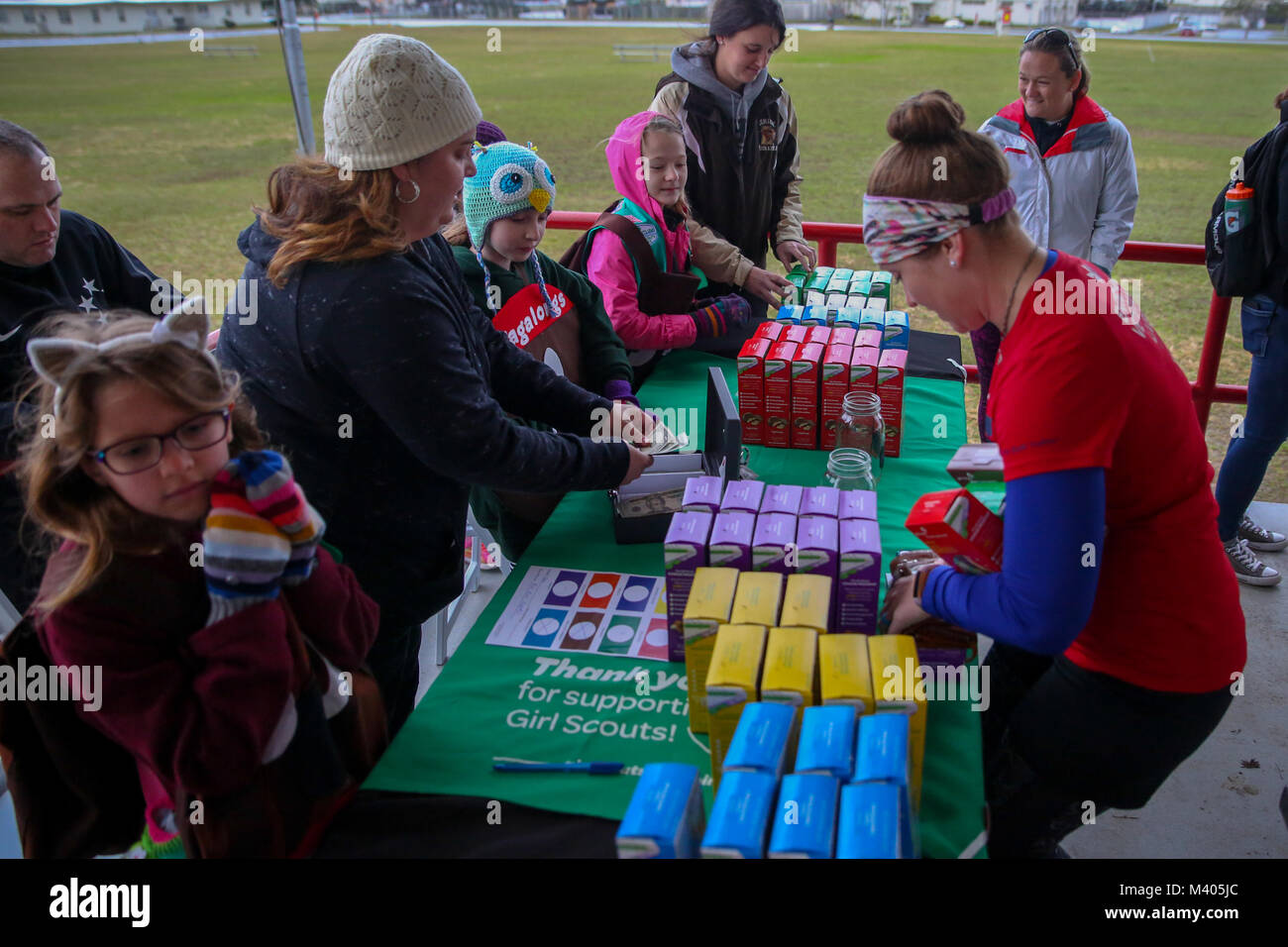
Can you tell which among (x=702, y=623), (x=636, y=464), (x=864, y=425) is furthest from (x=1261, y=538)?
(x=702, y=623)

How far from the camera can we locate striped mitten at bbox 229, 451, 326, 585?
1.47 metres

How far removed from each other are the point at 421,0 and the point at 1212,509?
19129 mm

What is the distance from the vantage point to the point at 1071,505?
132 cm

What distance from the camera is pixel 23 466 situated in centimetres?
154

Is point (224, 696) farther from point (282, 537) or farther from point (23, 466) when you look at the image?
point (23, 466)

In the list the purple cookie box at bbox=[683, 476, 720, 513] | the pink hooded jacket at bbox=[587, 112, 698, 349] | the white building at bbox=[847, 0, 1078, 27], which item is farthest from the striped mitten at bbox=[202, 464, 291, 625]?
the white building at bbox=[847, 0, 1078, 27]

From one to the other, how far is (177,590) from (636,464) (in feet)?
3.51

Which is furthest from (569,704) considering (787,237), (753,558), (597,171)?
(597,171)

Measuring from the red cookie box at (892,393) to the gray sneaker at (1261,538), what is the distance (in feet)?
8.02

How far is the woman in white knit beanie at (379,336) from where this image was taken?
5.56ft

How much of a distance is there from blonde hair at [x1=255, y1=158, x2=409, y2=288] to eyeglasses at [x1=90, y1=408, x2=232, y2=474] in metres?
0.36

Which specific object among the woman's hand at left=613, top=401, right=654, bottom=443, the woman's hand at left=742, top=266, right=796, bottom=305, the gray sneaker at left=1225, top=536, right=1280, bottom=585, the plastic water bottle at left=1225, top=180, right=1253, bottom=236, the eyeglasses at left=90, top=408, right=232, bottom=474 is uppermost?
the plastic water bottle at left=1225, top=180, right=1253, bottom=236

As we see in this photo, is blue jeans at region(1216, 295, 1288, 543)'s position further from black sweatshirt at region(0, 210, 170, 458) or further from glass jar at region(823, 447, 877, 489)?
black sweatshirt at region(0, 210, 170, 458)

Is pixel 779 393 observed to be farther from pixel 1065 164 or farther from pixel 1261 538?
pixel 1261 538
